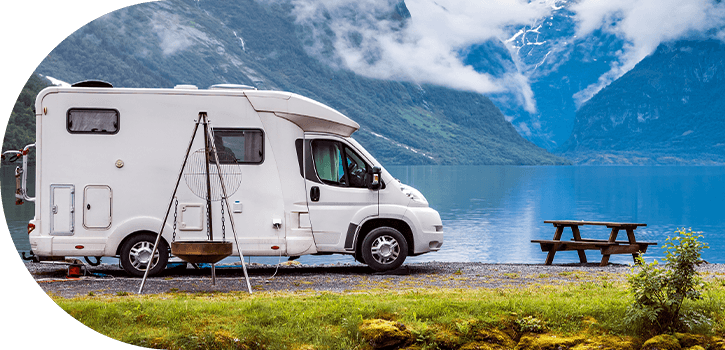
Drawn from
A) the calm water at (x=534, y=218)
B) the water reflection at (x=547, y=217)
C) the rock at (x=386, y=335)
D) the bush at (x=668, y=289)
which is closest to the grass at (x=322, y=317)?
the rock at (x=386, y=335)

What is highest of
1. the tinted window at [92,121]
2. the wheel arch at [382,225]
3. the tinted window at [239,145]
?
the tinted window at [92,121]

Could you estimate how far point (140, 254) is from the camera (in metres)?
13.2

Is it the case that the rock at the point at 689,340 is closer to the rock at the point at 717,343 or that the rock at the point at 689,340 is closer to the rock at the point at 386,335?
the rock at the point at 717,343

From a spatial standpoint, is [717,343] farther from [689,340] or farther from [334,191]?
[334,191]

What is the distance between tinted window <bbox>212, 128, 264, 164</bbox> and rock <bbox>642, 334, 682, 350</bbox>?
299 inches

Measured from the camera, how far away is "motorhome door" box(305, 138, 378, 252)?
539 inches

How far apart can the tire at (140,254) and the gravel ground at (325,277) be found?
0.20 metres

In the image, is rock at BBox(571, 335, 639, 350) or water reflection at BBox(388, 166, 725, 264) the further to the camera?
water reflection at BBox(388, 166, 725, 264)

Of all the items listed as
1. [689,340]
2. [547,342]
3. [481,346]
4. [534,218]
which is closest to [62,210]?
[481,346]

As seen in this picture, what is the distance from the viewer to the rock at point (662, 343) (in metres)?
8.73

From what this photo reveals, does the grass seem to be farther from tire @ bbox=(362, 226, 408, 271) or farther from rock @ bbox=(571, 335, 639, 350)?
tire @ bbox=(362, 226, 408, 271)

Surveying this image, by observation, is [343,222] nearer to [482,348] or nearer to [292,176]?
[292,176]

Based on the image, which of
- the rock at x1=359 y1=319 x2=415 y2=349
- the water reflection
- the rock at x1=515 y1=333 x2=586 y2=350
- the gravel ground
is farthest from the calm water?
the rock at x1=359 y1=319 x2=415 y2=349

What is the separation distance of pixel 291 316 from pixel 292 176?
4.82 m
